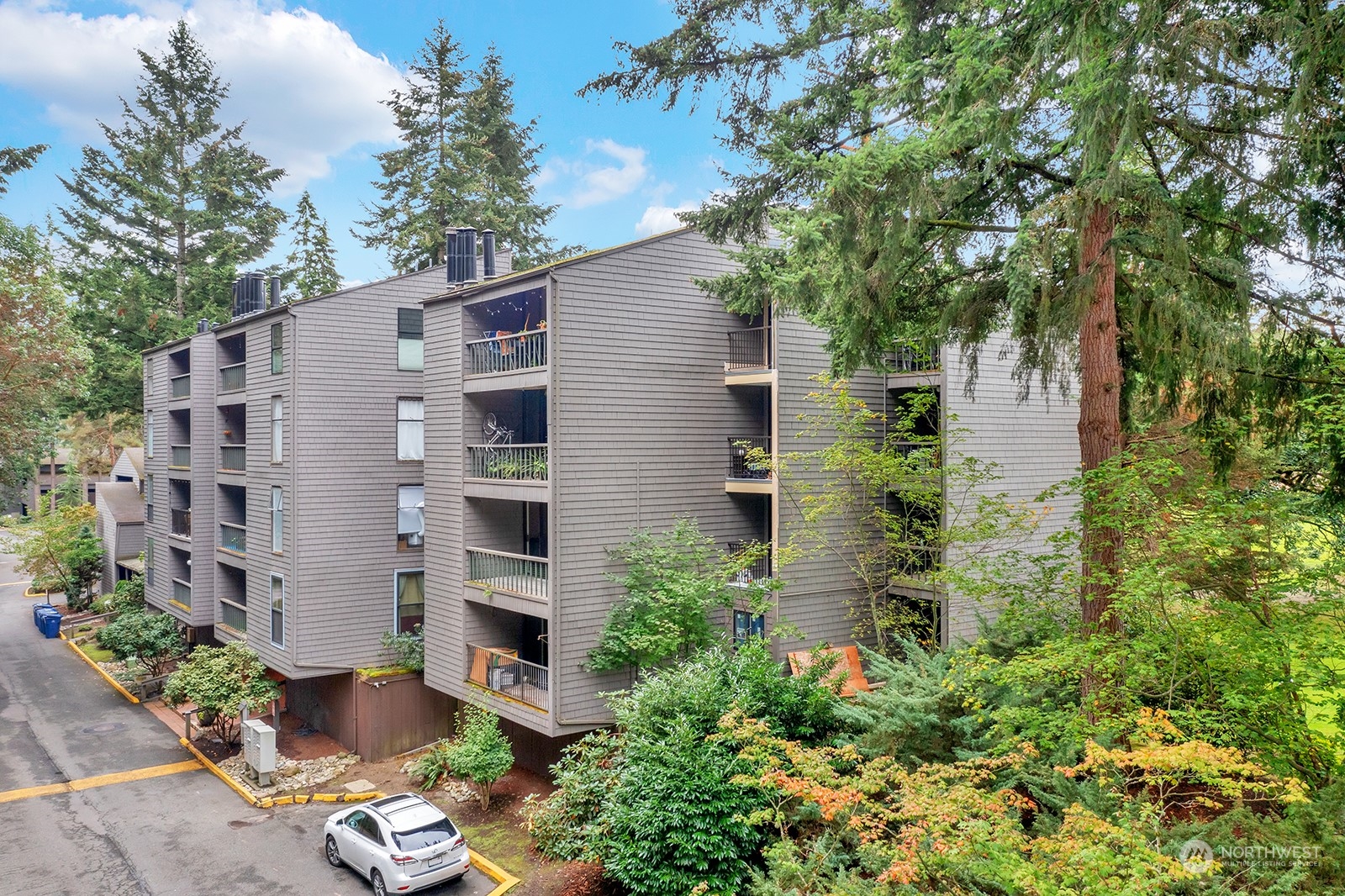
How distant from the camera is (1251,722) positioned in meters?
8.25

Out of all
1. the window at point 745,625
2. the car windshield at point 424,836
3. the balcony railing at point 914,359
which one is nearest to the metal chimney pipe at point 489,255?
the balcony railing at point 914,359

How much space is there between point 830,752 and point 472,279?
13.6m

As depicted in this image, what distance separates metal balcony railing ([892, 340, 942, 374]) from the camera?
15820 millimetres

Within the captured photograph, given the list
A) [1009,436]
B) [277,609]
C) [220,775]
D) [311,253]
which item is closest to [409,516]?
[277,609]

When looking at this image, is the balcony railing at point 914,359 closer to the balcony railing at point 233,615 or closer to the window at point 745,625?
the window at point 745,625

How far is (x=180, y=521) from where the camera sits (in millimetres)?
26734

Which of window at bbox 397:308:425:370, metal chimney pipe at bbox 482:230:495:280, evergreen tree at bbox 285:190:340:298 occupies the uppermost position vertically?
evergreen tree at bbox 285:190:340:298

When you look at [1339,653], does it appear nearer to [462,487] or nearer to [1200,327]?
[1200,327]

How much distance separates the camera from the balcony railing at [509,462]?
15375mm

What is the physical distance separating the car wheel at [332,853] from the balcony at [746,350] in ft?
38.4

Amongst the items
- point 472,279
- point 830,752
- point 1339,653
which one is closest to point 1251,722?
point 1339,653

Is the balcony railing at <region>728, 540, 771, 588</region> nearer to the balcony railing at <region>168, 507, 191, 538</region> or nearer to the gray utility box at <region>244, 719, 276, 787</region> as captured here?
the gray utility box at <region>244, 719, 276, 787</region>

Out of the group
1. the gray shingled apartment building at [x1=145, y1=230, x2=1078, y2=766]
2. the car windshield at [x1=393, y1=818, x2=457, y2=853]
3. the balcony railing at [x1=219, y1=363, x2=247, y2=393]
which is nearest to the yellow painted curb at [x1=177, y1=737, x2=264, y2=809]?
the gray shingled apartment building at [x1=145, y1=230, x2=1078, y2=766]

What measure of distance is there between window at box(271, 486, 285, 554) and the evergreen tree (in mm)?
21306
